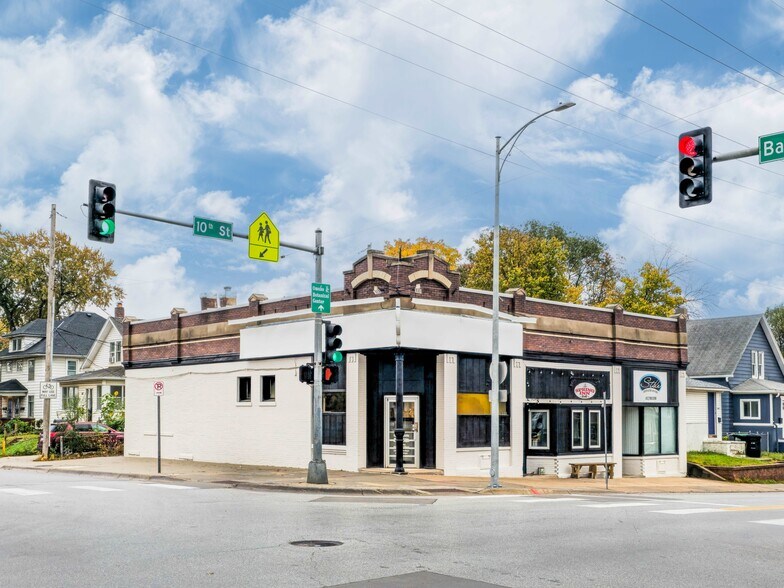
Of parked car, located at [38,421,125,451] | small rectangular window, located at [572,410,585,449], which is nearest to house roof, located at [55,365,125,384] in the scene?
parked car, located at [38,421,125,451]

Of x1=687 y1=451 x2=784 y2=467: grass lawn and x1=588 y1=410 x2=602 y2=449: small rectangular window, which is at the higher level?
x1=588 y1=410 x2=602 y2=449: small rectangular window

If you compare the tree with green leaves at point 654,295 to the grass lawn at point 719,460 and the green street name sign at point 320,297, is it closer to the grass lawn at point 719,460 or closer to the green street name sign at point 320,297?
the grass lawn at point 719,460

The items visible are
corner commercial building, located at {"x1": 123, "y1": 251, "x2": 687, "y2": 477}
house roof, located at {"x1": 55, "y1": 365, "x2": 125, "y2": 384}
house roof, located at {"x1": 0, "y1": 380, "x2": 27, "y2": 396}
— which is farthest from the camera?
house roof, located at {"x1": 0, "y1": 380, "x2": 27, "y2": 396}

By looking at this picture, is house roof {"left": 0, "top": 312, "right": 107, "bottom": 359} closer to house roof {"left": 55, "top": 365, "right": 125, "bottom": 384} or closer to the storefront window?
house roof {"left": 55, "top": 365, "right": 125, "bottom": 384}

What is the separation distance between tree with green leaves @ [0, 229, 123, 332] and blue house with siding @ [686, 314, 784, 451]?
166 feet

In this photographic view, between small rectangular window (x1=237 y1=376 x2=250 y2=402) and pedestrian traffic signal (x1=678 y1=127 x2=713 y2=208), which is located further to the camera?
small rectangular window (x1=237 y1=376 x2=250 y2=402)

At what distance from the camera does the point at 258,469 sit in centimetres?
2956

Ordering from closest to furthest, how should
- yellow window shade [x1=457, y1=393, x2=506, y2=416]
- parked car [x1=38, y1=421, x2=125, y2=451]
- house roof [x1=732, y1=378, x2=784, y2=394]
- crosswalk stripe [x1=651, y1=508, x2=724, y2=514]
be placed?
crosswalk stripe [x1=651, y1=508, x2=724, y2=514] → yellow window shade [x1=457, y1=393, x2=506, y2=416] → parked car [x1=38, y1=421, x2=125, y2=451] → house roof [x1=732, y1=378, x2=784, y2=394]

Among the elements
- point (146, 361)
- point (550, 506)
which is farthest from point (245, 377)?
point (550, 506)

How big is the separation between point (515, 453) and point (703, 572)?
2022 centimetres

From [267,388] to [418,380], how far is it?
636 centimetres

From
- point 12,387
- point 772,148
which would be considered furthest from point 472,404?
point 12,387

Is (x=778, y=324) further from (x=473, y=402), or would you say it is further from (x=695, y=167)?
(x=695, y=167)

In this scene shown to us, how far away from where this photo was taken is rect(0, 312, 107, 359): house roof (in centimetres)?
6756
